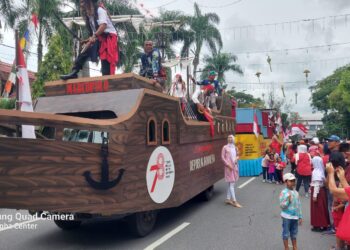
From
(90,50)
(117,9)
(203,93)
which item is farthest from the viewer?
(117,9)

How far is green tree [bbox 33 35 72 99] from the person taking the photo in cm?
1719

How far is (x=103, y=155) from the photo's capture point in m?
4.43

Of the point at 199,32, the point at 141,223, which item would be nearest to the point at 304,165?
the point at 141,223

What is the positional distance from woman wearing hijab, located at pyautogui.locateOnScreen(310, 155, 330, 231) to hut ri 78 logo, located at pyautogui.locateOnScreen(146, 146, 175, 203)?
2.85 meters

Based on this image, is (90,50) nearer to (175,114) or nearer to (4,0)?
(175,114)

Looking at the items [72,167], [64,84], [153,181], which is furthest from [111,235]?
[64,84]

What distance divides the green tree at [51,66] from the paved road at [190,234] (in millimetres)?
10504

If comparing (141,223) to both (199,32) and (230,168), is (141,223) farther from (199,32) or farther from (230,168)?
(199,32)

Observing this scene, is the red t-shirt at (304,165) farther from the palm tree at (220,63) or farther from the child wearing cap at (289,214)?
the palm tree at (220,63)

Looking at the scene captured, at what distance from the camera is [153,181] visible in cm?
533

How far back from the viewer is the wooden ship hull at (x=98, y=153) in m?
3.66

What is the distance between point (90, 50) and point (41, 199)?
3.26 m

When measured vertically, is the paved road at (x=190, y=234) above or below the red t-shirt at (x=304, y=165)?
below

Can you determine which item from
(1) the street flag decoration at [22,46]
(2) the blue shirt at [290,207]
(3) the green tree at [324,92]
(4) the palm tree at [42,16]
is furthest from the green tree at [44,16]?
(3) the green tree at [324,92]
